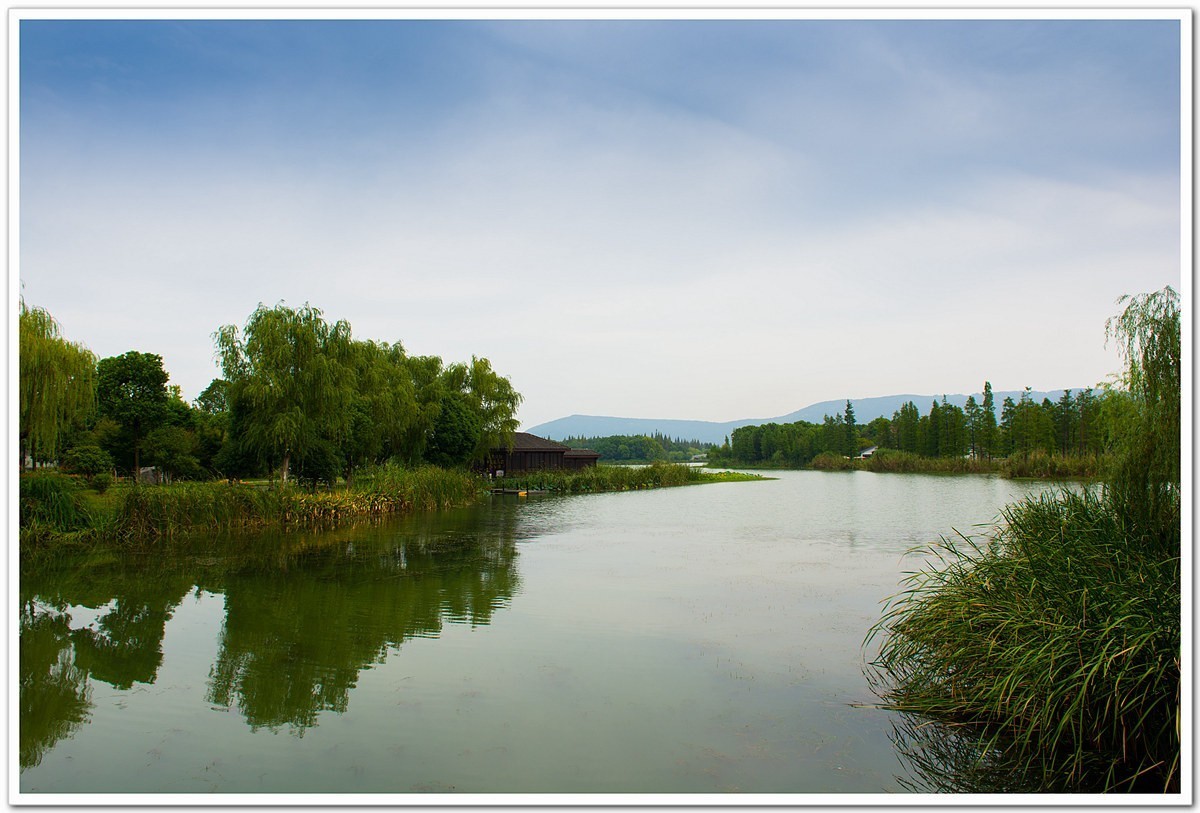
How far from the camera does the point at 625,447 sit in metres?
108

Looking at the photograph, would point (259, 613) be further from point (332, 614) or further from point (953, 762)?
point (953, 762)

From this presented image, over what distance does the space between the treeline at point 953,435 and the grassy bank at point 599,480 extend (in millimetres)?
22197

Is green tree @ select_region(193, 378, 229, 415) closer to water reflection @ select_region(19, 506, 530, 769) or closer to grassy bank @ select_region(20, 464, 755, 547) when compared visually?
grassy bank @ select_region(20, 464, 755, 547)

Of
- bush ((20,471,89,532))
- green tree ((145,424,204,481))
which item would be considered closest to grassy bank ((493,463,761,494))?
green tree ((145,424,204,481))

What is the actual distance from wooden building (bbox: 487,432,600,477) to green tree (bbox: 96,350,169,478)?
19454 mm

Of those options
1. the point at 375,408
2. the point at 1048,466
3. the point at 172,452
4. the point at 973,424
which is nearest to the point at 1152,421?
the point at 375,408

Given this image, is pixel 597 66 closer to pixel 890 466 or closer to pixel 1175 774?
pixel 1175 774

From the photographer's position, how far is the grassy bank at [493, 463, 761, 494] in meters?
35.4

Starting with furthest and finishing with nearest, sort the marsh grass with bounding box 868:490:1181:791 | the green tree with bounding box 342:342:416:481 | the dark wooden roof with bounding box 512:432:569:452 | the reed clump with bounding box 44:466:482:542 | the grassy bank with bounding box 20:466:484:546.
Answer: the dark wooden roof with bounding box 512:432:569:452, the green tree with bounding box 342:342:416:481, the reed clump with bounding box 44:466:482:542, the grassy bank with bounding box 20:466:484:546, the marsh grass with bounding box 868:490:1181:791

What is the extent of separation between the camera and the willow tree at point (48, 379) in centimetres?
1320

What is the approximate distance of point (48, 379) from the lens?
43.8 ft

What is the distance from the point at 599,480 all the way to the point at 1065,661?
1299 inches

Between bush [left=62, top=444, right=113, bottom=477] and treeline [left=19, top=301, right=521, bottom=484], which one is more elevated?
treeline [left=19, top=301, right=521, bottom=484]

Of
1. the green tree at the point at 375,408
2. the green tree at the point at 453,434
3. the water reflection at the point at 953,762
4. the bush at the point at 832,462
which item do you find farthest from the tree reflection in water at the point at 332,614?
the bush at the point at 832,462
